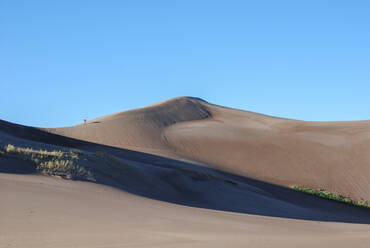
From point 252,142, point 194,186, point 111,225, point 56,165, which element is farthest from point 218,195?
point 252,142

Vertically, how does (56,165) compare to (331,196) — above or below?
below

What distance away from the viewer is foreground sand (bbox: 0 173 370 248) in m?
6.75

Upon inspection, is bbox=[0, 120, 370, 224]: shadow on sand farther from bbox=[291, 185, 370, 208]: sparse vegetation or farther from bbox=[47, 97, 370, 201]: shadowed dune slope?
A: bbox=[47, 97, 370, 201]: shadowed dune slope

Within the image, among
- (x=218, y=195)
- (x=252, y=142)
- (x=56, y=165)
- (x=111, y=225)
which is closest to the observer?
(x=111, y=225)

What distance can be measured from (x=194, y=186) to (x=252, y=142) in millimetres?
22117

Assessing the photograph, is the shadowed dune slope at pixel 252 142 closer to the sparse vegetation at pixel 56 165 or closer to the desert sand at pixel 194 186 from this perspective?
the desert sand at pixel 194 186

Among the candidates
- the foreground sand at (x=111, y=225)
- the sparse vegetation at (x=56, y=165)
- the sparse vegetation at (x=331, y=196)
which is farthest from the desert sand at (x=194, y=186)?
the sparse vegetation at (x=331, y=196)

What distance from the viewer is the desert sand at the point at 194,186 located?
7.54m

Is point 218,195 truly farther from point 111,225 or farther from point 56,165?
point 111,225

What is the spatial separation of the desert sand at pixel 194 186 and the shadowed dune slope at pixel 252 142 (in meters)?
0.09

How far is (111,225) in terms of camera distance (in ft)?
27.0

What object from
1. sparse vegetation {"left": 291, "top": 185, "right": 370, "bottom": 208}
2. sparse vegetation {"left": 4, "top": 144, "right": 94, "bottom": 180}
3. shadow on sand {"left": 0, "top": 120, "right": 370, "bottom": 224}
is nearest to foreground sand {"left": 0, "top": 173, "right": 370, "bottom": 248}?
sparse vegetation {"left": 4, "top": 144, "right": 94, "bottom": 180}

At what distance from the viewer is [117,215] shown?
31.1 ft

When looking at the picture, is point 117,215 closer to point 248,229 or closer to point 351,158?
point 248,229
